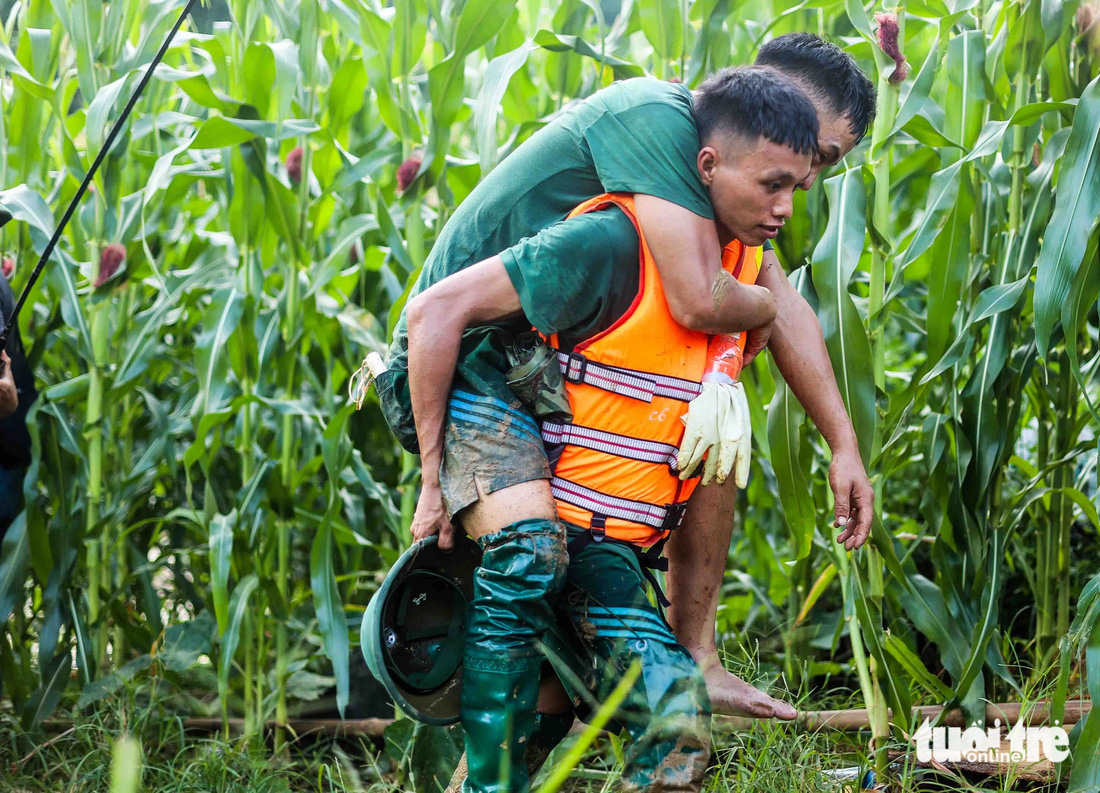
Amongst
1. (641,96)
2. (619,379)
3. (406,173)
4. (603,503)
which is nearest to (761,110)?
(641,96)

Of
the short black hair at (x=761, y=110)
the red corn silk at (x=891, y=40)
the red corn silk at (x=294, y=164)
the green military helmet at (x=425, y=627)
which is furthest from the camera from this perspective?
the red corn silk at (x=294, y=164)

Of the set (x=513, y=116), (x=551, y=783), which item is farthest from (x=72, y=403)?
(x=551, y=783)

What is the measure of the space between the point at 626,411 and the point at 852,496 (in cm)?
51

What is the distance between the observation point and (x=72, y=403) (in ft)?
10.6

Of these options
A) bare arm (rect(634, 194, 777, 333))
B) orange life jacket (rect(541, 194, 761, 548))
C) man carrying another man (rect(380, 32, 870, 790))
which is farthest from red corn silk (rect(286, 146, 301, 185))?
bare arm (rect(634, 194, 777, 333))

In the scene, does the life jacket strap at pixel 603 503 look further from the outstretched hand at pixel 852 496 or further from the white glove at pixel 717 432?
the outstretched hand at pixel 852 496

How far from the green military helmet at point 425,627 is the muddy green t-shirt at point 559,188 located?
0.79 ft

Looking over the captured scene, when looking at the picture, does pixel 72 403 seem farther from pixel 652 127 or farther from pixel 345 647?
pixel 652 127

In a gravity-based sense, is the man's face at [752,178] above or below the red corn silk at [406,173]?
below

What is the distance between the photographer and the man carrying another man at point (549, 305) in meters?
1.60

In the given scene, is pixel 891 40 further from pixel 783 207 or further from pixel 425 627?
pixel 425 627

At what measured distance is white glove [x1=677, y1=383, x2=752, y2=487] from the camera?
1676 mm

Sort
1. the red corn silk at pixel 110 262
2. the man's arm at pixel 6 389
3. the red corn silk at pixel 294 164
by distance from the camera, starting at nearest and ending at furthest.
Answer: the man's arm at pixel 6 389, the red corn silk at pixel 110 262, the red corn silk at pixel 294 164

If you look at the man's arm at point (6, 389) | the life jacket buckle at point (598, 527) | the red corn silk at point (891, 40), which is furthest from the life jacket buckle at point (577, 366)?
the man's arm at point (6, 389)
